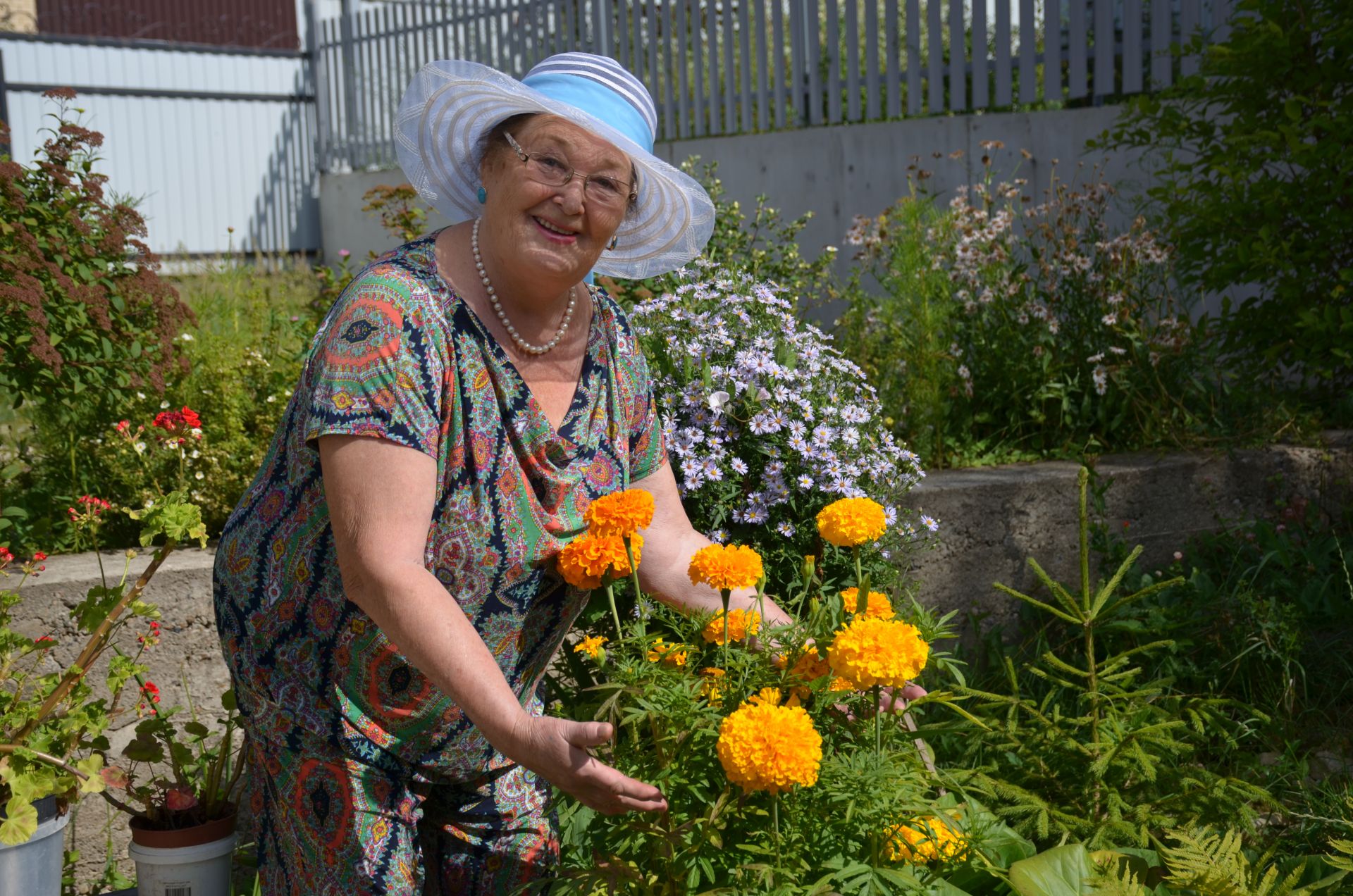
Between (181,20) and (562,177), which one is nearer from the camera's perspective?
(562,177)

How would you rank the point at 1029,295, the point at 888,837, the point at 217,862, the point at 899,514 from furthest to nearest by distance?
the point at 1029,295
the point at 899,514
the point at 217,862
the point at 888,837

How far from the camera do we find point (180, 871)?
228cm

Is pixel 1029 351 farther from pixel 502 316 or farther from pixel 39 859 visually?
pixel 39 859

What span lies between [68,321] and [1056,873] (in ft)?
9.28

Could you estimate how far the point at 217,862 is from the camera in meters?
2.31

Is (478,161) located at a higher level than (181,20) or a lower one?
lower

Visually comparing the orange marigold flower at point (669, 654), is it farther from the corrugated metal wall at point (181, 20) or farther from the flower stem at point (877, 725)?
the corrugated metal wall at point (181, 20)

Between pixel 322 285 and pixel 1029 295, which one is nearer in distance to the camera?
pixel 1029 295

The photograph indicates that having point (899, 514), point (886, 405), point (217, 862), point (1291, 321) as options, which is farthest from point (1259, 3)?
point (217, 862)

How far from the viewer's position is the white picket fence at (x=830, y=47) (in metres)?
6.20

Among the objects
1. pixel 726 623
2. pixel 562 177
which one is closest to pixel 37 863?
pixel 726 623

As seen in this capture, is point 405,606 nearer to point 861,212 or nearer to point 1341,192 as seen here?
point 1341,192

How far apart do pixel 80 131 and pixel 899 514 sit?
2.52 metres

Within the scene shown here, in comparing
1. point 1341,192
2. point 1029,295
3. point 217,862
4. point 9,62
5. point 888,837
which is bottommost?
point 217,862
